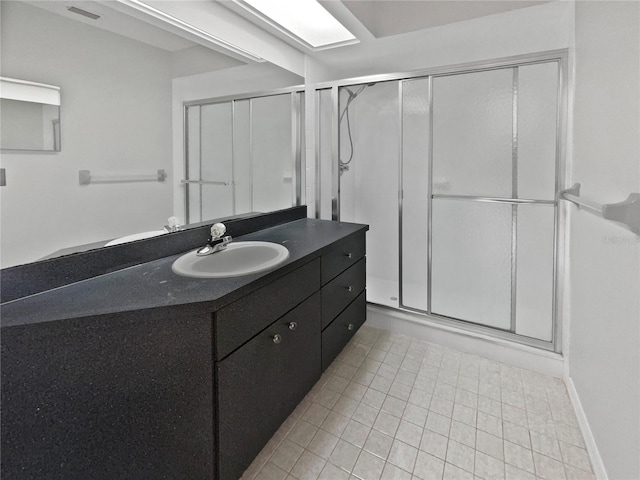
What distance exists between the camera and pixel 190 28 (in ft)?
4.90

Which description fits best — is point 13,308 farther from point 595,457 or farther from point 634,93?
point 595,457

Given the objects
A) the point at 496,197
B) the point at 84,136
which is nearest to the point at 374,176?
the point at 496,197

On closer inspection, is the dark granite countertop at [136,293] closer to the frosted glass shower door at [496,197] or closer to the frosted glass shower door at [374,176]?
the frosted glass shower door at [496,197]

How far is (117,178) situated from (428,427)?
169 cm

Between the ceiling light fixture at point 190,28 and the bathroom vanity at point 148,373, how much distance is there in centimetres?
101

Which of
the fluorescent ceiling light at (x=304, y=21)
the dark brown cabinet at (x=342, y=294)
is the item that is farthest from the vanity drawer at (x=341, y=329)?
the fluorescent ceiling light at (x=304, y=21)

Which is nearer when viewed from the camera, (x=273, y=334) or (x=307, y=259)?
(x=273, y=334)

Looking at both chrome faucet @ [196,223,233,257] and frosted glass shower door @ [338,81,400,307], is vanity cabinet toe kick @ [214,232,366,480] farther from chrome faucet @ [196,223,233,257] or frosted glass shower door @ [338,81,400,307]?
frosted glass shower door @ [338,81,400,307]

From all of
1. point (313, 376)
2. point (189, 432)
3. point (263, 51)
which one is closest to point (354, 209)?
point (263, 51)

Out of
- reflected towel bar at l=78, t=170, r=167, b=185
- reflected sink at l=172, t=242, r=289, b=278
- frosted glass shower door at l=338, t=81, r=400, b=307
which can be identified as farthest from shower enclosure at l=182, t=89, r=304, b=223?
frosted glass shower door at l=338, t=81, r=400, b=307

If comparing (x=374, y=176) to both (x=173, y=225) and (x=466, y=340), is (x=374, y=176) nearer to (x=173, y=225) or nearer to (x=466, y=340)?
(x=466, y=340)

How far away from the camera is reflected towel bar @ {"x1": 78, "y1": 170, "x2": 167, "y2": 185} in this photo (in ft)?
3.58

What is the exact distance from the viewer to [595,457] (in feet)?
4.13

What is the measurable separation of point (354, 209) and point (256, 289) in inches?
72.6
